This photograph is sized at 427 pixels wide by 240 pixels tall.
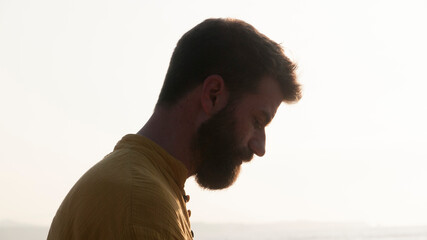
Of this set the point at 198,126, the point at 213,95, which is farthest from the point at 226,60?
the point at 198,126

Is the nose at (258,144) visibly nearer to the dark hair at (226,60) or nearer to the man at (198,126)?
the man at (198,126)

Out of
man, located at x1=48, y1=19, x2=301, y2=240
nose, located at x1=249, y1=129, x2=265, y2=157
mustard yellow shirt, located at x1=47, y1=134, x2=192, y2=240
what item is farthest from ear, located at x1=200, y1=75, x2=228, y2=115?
mustard yellow shirt, located at x1=47, y1=134, x2=192, y2=240

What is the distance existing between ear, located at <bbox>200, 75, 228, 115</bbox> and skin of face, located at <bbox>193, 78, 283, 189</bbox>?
0.02 metres

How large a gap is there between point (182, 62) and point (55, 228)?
2.37ft

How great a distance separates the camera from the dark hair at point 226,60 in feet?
7.68

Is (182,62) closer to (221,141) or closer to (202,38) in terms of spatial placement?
(202,38)

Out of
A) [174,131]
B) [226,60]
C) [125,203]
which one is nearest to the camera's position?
[125,203]

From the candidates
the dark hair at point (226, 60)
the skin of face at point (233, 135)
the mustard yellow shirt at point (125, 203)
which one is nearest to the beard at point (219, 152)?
the skin of face at point (233, 135)

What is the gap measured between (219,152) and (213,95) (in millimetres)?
216

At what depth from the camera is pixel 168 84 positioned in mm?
2404

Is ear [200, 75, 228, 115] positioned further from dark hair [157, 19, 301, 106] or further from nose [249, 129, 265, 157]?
nose [249, 129, 265, 157]

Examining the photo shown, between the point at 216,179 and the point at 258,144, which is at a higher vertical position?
the point at 258,144

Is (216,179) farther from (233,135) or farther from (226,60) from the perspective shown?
(226,60)

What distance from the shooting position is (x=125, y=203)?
5.88 feet
